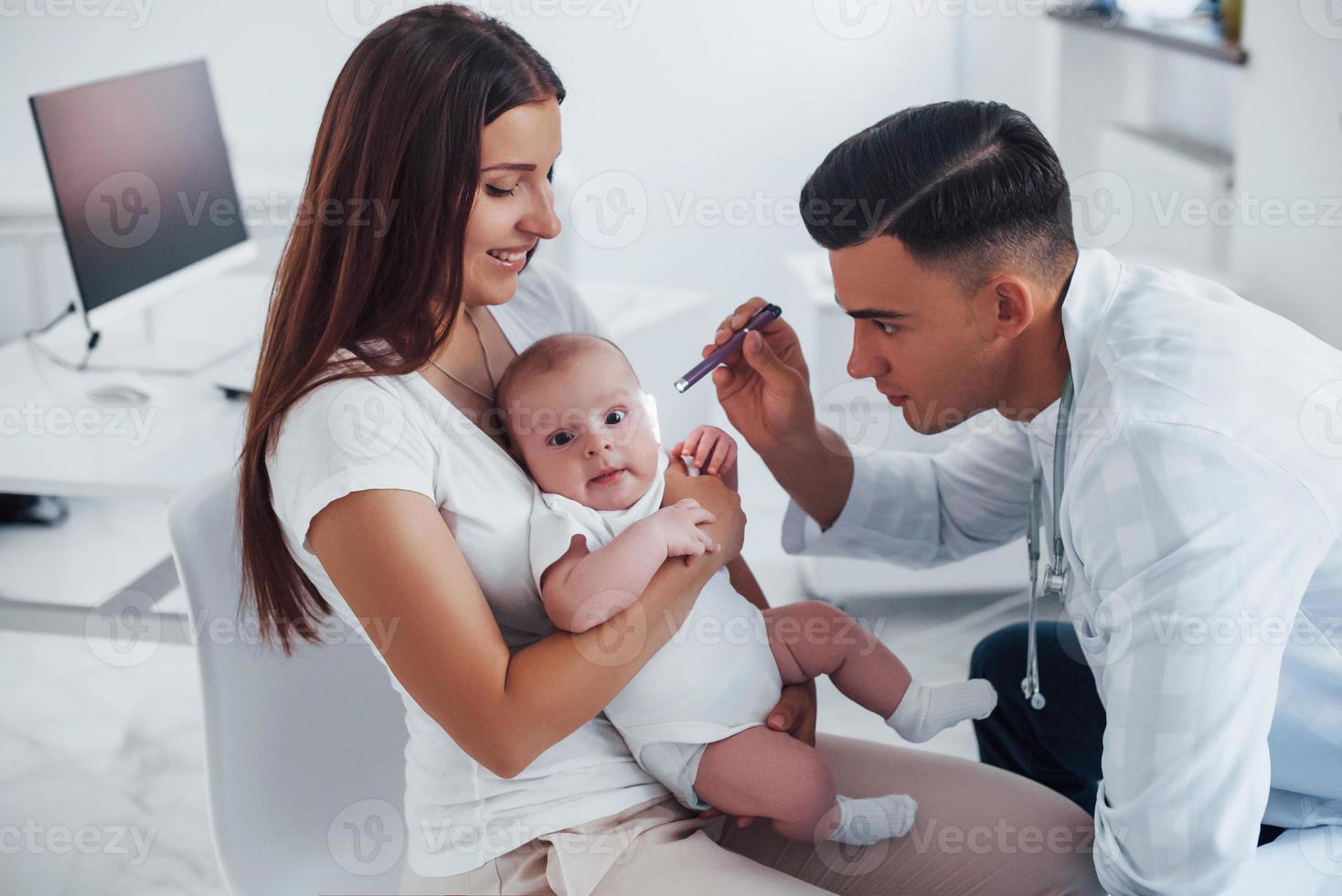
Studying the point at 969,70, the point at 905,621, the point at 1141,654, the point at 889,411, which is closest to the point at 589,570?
the point at 1141,654

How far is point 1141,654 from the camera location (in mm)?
969

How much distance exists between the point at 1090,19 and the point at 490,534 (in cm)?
239

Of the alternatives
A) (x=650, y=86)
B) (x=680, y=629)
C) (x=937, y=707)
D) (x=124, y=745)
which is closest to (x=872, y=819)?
(x=937, y=707)

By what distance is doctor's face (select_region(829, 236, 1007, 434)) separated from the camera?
3.82 ft

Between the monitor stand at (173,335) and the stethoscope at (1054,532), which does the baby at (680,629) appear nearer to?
the stethoscope at (1054,532)

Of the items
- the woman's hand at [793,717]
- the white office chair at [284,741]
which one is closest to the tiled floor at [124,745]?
the white office chair at [284,741]

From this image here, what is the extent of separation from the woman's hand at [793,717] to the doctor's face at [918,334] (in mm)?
305

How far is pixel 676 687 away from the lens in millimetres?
1121

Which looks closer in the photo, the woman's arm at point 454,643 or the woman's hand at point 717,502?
the woman's arm at point 454,643

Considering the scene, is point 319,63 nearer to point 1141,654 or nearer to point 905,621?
point 905,621

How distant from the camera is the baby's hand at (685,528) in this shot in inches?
43.9

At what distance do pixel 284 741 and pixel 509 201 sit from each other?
0.63 m

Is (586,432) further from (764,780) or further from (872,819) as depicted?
(872,819)

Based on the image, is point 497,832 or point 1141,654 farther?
point 497,832
